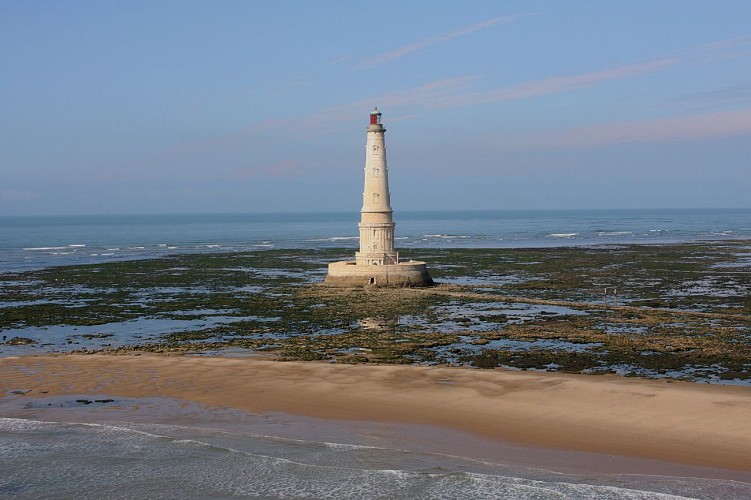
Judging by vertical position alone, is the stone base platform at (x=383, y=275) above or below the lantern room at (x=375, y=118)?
below

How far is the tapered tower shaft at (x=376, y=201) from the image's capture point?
42.1 metres

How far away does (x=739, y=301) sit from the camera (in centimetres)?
3531

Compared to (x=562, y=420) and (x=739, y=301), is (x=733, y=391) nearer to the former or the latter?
(x=562, y=420)

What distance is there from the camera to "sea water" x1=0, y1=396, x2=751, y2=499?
12.3 meters

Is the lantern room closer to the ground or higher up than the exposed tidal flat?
higher up

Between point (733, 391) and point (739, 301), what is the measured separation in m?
19.3

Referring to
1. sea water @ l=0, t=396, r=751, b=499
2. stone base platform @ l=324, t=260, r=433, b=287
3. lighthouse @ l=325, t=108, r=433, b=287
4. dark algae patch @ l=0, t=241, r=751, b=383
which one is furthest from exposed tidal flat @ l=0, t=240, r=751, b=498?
lighthouse @ l=325, t=108, r=433, b=287

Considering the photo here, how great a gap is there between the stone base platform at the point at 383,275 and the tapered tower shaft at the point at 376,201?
905mm

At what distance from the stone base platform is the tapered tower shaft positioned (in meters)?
0.91

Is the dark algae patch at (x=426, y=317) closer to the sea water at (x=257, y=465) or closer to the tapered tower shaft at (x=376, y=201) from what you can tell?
the tapered tower shaft at (x=376, y=201)

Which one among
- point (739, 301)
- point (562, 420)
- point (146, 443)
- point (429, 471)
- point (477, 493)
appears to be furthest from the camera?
point (739, 301)

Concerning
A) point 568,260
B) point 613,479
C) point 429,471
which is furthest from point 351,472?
point 568,260

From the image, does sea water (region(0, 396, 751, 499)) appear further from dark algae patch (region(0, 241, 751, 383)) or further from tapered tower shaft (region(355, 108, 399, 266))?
tapered tower shaft (region(355, 108, 399, 266))

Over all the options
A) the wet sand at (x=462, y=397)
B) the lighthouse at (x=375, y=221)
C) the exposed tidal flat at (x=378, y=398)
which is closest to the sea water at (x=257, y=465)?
the exposed tidal flat at (x=378, y=398)
